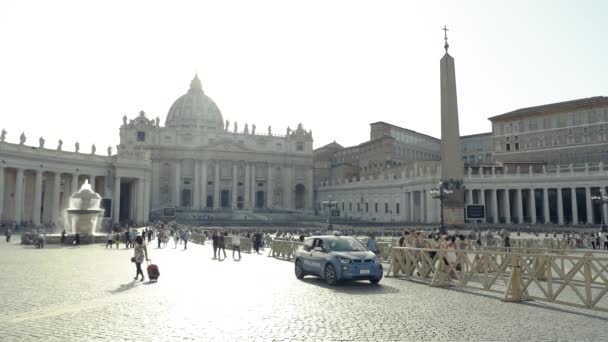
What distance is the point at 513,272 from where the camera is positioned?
37.6ft

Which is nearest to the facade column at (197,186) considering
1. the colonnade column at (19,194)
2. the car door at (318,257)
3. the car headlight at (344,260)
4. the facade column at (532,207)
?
the colonnade column at (19,194)

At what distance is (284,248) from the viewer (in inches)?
949

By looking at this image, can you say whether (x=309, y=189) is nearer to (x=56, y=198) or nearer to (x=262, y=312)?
(x=56, y=198)

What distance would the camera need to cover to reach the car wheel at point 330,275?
45.7 ft

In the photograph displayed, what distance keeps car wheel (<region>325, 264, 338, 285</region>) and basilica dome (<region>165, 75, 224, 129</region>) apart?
331 ft

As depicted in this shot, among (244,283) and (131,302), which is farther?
(244,283)

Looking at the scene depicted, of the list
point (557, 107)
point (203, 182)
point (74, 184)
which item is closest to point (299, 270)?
point (74, 184)

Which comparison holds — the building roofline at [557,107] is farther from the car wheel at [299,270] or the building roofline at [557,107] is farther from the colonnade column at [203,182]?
the car wheel at [299,270]

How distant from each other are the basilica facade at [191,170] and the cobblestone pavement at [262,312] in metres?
47.5

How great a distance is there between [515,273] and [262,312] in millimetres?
6089

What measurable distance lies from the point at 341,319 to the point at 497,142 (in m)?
84.0

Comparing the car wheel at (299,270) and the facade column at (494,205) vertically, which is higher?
the facade column at (494,205)

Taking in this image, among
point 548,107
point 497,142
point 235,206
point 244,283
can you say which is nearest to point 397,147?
point 497,142

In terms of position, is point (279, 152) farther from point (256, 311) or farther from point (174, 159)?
point (256, 311)
